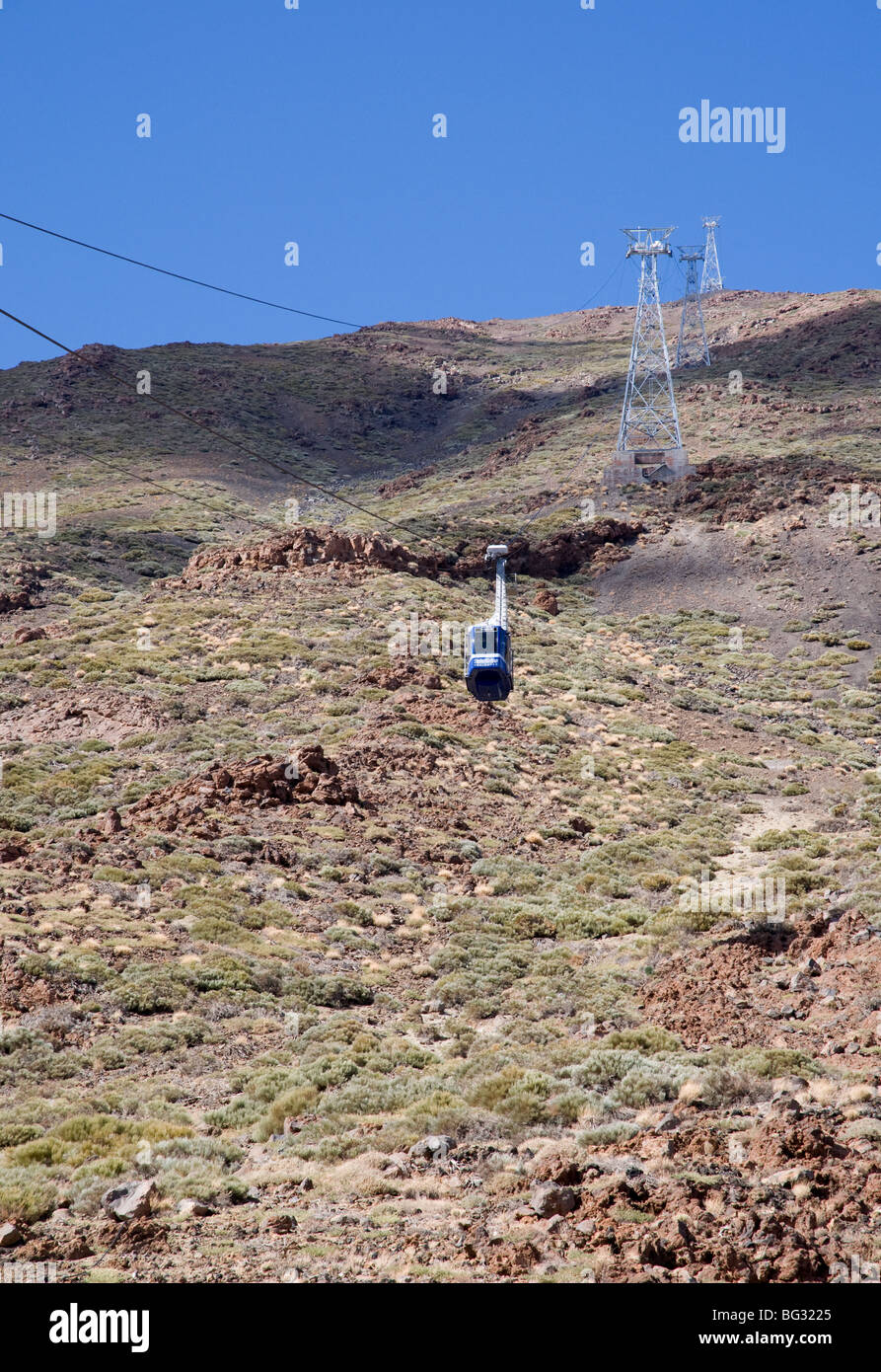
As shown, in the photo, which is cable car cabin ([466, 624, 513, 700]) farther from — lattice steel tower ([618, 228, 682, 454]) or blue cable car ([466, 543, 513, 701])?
lattice steel tower ([618, 228, 682, 454])

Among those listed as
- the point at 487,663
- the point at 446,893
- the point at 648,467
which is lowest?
the point at 446,893

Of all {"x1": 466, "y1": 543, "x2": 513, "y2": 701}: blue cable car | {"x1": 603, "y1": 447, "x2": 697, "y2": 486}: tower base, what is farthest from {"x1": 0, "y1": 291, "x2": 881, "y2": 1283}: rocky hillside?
{"x1": 466, "y1": 543, "x2": 513, "y2": 701}: blue cable car

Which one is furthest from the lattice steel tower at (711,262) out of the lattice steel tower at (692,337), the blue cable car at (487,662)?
the blue cable car at (487,662)

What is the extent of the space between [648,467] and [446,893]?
5151cm

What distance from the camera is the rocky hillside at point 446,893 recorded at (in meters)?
10.3

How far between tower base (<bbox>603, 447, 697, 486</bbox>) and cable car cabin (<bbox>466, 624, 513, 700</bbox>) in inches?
1848

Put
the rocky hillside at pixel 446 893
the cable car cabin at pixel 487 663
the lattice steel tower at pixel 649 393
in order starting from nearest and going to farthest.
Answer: the rocky hillside at pixel 446 893 → the cable car cabin at pixel 487 663 → the lattice steel tower at pixel 649 393

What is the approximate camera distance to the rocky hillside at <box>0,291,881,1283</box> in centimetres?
1033

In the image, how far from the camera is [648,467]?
2771 inches

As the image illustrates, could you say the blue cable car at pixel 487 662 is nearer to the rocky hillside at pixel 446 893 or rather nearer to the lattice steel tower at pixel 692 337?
the rocky hillside at pixel 446 893

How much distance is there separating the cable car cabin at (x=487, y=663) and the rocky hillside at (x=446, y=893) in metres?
4.21

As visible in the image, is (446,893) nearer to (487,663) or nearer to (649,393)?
(487,663)

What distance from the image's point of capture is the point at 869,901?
1886 cm

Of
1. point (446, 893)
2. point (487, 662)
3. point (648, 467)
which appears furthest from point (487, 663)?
point (648, 467)
